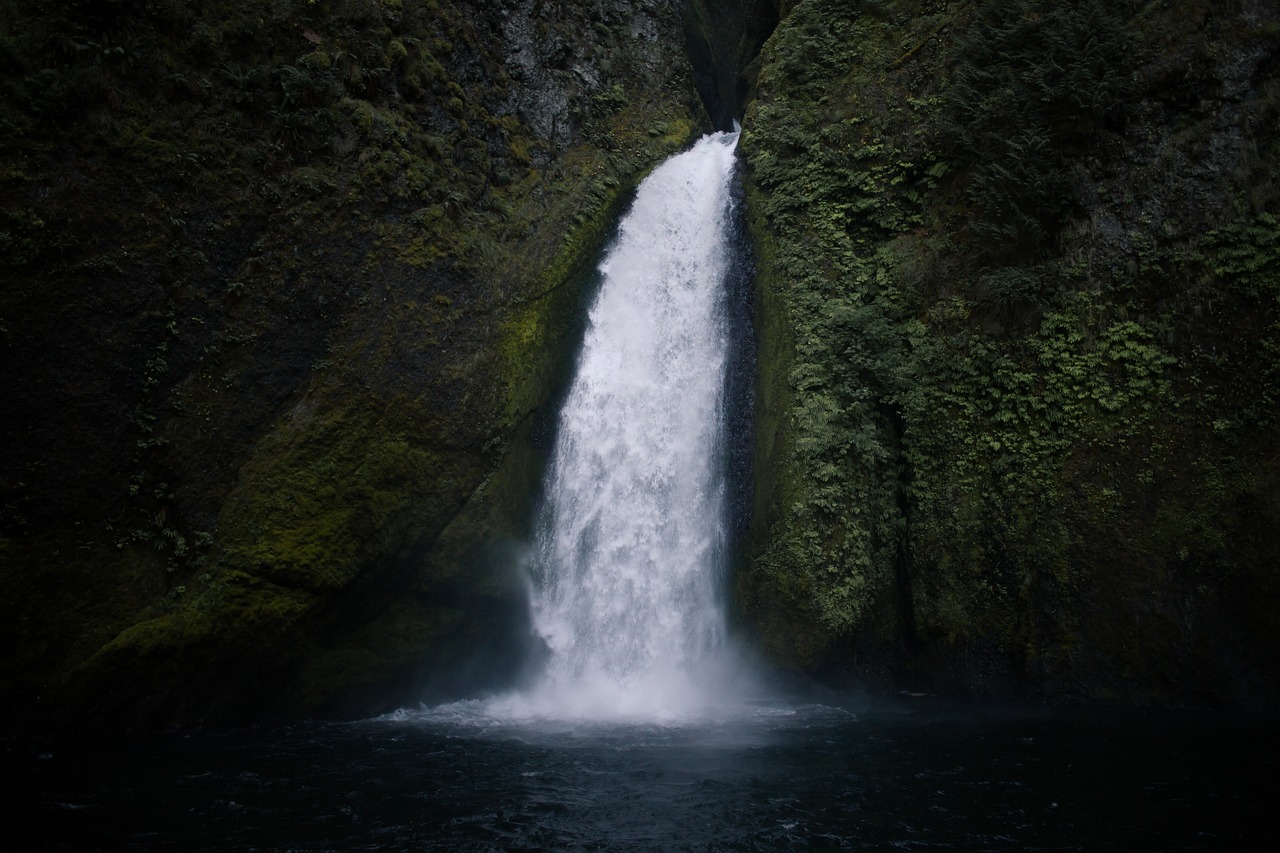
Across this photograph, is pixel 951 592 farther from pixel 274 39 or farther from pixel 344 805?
pixel 274 39

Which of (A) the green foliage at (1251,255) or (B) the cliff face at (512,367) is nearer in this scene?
(B) the cliff face at (512,367)

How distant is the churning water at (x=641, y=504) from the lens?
1111 centimetres

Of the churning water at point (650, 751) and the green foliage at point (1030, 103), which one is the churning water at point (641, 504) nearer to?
the churning water at point (650, 751)

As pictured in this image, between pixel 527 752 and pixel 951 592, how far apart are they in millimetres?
6464

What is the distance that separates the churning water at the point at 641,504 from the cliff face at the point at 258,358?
0.74 metres

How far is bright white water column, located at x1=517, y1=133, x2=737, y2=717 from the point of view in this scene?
11.1 m

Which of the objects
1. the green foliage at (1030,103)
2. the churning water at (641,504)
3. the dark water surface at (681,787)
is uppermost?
the green foliage at (1030,103)

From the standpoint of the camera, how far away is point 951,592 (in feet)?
34.3

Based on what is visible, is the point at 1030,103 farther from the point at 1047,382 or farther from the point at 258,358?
the point at 258,358

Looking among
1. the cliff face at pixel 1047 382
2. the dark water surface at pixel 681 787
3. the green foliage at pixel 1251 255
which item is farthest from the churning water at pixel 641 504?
the green foliage at pixel 1251 255

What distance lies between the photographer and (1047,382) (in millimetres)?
10172

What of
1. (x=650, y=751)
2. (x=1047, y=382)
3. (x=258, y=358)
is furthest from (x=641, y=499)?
(x=1047, y=382)

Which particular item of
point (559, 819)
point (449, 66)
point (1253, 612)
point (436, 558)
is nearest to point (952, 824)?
point (559, 819)

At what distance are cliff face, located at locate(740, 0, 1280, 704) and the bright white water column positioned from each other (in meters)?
1.08
